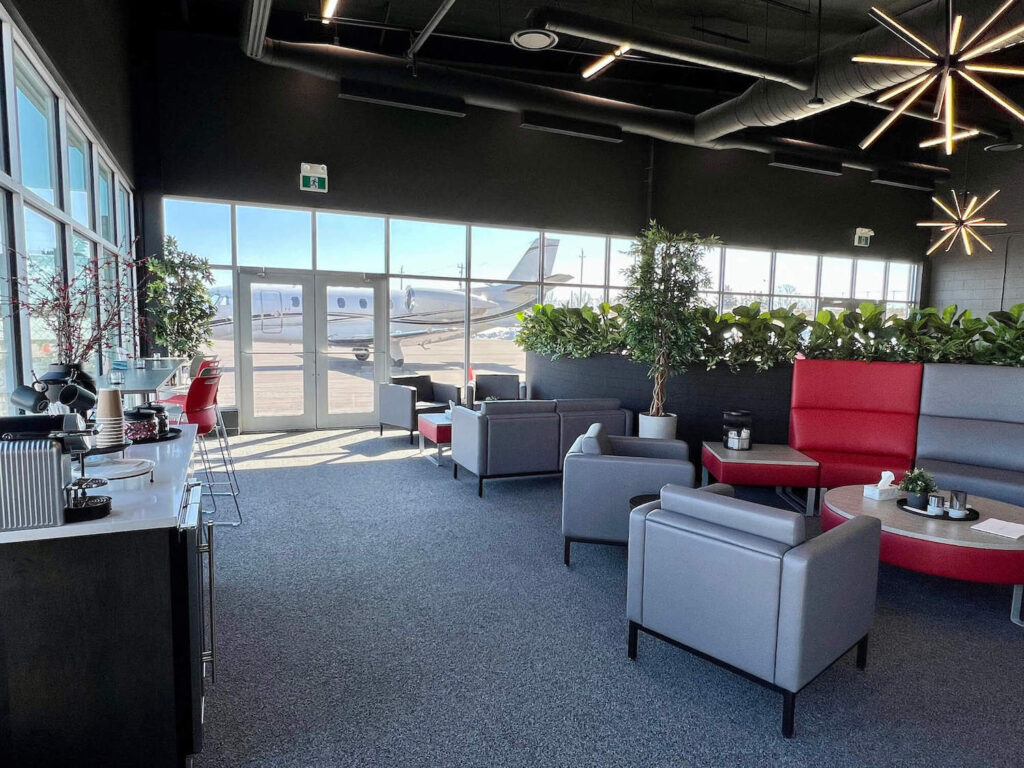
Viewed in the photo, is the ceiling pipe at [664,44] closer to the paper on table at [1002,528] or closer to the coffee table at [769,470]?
the coffee table at [769,470]

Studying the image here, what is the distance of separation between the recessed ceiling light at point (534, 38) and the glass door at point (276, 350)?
4352mm

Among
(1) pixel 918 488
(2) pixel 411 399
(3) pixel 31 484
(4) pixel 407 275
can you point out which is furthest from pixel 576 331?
(3) pixel 31 484

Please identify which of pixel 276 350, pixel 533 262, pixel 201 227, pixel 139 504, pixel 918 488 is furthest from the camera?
pixel 533 262

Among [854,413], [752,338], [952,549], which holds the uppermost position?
[752,338]

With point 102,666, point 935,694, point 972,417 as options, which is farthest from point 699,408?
point 102,666

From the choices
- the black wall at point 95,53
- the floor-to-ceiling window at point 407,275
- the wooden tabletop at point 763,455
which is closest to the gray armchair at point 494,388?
the floor-to-ceiling window at point 407,275

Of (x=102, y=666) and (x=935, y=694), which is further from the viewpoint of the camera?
(x=935, y=694)

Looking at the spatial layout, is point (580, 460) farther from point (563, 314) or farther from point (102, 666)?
point (563, 314)

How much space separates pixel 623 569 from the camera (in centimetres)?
386

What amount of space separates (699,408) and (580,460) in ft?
9.18

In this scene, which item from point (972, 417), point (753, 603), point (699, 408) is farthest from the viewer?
point (699, 408)

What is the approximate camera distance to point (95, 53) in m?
4.88

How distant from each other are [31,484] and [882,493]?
426cm

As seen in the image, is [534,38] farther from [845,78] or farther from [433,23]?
[845,78]
